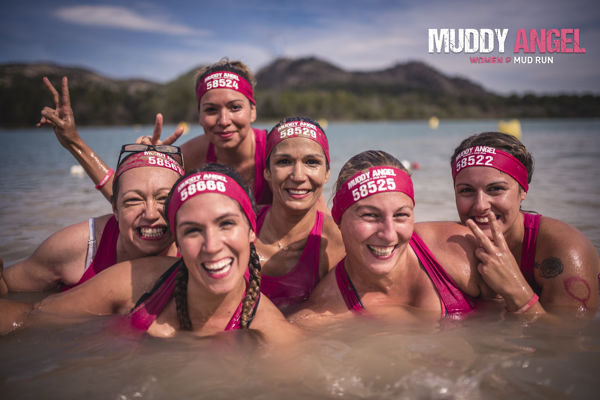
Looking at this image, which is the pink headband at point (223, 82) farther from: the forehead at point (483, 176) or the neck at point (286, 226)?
the forehead at point (483, 176)

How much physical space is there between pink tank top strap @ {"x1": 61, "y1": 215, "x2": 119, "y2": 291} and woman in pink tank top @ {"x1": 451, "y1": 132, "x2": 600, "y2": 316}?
4.15m

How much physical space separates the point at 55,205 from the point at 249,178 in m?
7.08

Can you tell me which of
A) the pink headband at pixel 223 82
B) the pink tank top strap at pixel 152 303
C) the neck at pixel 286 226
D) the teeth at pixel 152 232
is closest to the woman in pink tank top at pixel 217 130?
the pink headband at pixel 223 82

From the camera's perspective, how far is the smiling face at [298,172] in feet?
16.3

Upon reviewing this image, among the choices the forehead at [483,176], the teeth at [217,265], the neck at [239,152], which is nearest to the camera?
the teeth at [217,265]

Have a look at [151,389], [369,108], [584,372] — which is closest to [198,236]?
[151,389]

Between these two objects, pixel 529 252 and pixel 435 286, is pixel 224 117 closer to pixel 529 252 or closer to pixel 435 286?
pixel 435 286

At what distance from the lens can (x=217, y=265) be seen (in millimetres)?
3434

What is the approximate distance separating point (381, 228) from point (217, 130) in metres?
3.52

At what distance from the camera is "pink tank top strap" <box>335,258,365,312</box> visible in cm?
451

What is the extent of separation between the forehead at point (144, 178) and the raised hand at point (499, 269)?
338 cm

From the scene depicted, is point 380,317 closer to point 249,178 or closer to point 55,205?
point 249,178

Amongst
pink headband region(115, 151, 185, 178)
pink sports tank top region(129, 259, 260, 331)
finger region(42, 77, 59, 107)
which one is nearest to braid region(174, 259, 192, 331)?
pink sports tank top region(129, 259, 260, 331)

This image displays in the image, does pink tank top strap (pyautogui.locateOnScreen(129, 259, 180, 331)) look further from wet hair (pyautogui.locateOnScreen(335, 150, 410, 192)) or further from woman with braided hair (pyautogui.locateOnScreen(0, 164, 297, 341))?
wet hair (pyautogui.locateOnScreen(335, 150, 410, 192))
